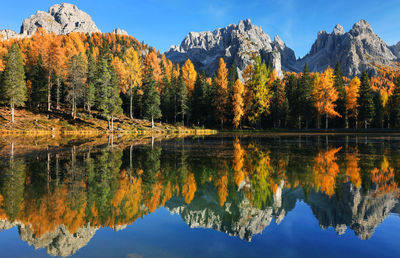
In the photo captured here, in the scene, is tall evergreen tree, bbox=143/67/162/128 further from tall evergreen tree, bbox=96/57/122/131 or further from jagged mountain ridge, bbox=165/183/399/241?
jagged mountain ridge, bbox=165/183/399/241

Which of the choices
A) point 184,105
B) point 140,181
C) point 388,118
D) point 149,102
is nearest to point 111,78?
point 149,102

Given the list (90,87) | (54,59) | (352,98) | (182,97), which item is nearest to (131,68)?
(90,87)

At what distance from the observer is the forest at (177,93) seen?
1834 inches

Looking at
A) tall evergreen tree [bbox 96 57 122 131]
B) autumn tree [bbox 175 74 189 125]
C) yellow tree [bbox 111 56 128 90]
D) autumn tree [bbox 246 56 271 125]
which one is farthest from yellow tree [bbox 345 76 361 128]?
yellow tree [bbox 111 56 128 90]

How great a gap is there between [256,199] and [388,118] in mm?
72659

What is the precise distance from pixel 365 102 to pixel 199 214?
6437cm

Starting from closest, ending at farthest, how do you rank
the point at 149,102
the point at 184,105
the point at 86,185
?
the point at 86,185 → the point at 149,102 → the point at 184,105

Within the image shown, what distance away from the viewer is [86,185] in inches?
320

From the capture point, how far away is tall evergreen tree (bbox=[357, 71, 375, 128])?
5559 centimetres

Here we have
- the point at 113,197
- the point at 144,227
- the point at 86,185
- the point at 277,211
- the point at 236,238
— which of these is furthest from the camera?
the point at 86,185

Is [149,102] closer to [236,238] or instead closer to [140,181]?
[140,181]

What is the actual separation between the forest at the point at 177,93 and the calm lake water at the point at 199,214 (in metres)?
37.4

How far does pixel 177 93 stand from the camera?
61.3 m

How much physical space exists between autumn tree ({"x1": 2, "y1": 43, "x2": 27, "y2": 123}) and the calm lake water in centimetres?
4114
